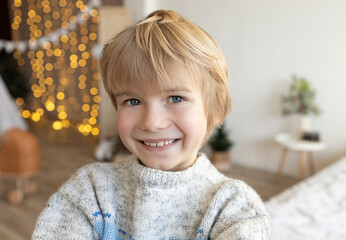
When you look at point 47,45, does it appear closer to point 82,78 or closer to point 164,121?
point 82,78

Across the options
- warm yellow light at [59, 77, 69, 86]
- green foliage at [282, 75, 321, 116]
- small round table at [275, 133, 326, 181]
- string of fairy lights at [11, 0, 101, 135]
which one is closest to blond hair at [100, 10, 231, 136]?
small round table at [275, 133, 326, 181]

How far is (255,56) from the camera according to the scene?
349cm

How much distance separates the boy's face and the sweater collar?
13 millimetres

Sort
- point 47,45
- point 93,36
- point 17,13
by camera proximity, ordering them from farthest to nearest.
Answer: point 17,13 < point 47,45 < point 93,36

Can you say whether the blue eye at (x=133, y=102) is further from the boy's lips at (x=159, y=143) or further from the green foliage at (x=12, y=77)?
the green foliage at (x=12, y=77)

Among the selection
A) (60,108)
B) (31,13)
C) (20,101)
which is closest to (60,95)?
(60,108)

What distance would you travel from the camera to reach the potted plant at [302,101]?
123 inches

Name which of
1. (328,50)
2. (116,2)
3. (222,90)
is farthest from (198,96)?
(116,2)

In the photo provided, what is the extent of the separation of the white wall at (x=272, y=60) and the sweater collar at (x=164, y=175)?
2.77 metres

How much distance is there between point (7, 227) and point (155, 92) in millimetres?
2378

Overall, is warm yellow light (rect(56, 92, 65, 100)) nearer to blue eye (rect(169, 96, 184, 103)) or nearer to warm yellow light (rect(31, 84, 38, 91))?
warm yellow light (rect(31, 84, 38, 91))

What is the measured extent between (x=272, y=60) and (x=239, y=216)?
2978 mm

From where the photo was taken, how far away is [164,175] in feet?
2.16

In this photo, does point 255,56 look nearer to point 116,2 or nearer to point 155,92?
point 116,2
